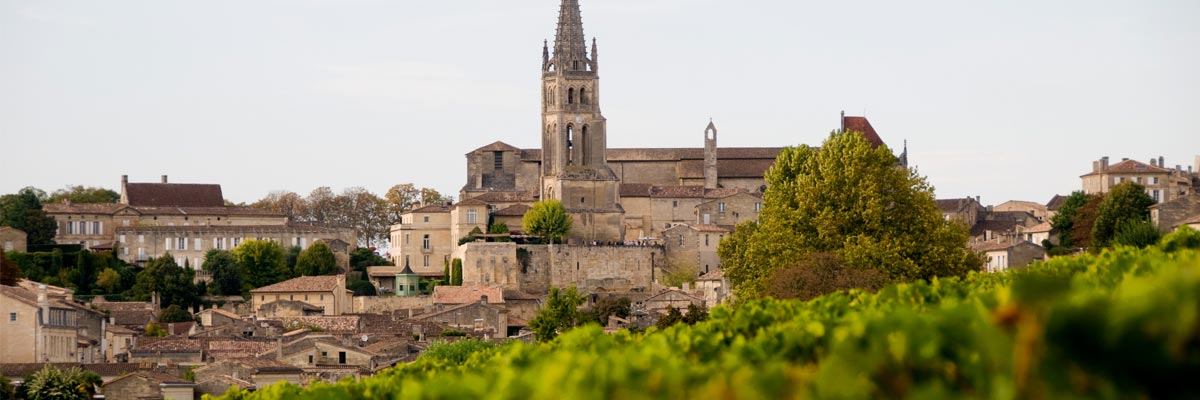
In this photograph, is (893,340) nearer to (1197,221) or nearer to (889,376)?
(889,376)

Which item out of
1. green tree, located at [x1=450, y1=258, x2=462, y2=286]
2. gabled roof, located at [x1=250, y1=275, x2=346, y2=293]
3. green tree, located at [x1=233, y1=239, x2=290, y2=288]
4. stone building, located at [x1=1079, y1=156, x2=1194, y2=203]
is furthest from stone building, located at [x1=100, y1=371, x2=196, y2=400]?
stone building, located at [x1=1079, y1=156, x2=1194, y2=203]

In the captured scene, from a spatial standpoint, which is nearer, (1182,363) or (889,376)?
(1182,363)

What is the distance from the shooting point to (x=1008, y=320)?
725 cm

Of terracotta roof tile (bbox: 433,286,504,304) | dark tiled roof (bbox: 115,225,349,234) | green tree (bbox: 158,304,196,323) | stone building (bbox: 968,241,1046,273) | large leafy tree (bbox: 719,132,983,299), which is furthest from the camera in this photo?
dark tiled roof (bbox: 115,225,349,234)

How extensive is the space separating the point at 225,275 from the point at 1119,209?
4043 cm

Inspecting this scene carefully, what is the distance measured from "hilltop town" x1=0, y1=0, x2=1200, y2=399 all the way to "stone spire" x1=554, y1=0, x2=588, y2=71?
4.1 inches

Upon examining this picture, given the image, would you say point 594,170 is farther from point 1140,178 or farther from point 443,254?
point 1140,178

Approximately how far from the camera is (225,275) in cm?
8588

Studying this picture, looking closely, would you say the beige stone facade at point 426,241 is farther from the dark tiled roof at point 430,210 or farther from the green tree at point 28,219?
the green tree at point 28,219

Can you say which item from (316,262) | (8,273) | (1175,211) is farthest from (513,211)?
(1175,211)

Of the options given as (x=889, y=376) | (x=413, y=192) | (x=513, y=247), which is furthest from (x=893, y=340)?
(x=413, y=192)

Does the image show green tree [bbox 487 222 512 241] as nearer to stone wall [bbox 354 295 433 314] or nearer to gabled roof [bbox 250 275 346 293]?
stone wall [bbox 354 295 433 314]

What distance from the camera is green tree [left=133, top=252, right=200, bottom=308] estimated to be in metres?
81.7

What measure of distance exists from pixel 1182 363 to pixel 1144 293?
334mm
